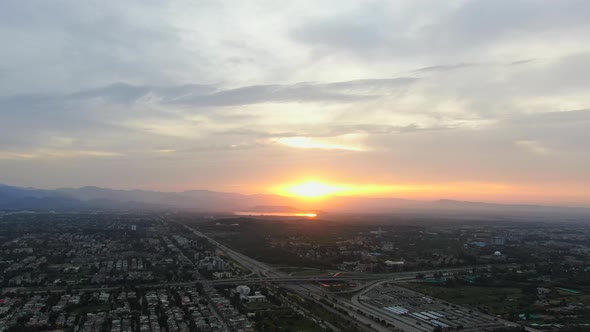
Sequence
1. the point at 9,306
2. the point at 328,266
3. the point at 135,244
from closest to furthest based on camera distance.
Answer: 1. the point at 9,306
2. the point at 328,266
3. the point at 135,244

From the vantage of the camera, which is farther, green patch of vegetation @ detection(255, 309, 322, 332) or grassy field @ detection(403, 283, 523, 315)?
grassy field @ detection(403, 283, 523, 315)

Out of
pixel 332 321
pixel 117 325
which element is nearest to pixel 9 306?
pixel 117 325

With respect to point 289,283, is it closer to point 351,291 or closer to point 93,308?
point 351,291

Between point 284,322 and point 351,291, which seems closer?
point 284,322

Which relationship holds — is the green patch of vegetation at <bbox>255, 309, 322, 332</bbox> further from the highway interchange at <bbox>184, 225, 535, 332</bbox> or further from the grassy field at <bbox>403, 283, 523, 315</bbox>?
Answer: the grassy field at <bbox>403, 283, 523, 315</bbox>

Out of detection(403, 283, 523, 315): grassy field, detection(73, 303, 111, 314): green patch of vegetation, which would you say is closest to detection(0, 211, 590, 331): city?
detection(403, 283, 523, 315): grassy field

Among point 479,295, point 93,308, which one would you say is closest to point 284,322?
point 93,308

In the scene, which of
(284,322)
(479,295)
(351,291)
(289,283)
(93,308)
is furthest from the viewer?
(289,283)

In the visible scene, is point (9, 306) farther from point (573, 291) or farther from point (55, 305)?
point (573, 291)

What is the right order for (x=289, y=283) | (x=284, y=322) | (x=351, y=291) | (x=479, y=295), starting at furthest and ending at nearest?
(x=289, y=283)
(x=351, y=291)
(x=479, y=295)
(x=284, y=322)

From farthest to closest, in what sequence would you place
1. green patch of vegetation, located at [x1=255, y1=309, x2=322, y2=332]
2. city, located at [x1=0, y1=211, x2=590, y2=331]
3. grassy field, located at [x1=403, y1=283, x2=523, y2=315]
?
grassy field, located at [x1=403, y1=283, x2=523, y2=315] < city, located at [x1=0, y1=211, x2=590, y2=331] < green patch of vegetation, located at [x1=255, y1=309, x2=322, y2=332]

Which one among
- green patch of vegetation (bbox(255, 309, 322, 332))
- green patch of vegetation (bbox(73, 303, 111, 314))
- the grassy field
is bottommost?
green patch of vegetation (bbox(73, 303, 111, 314))
